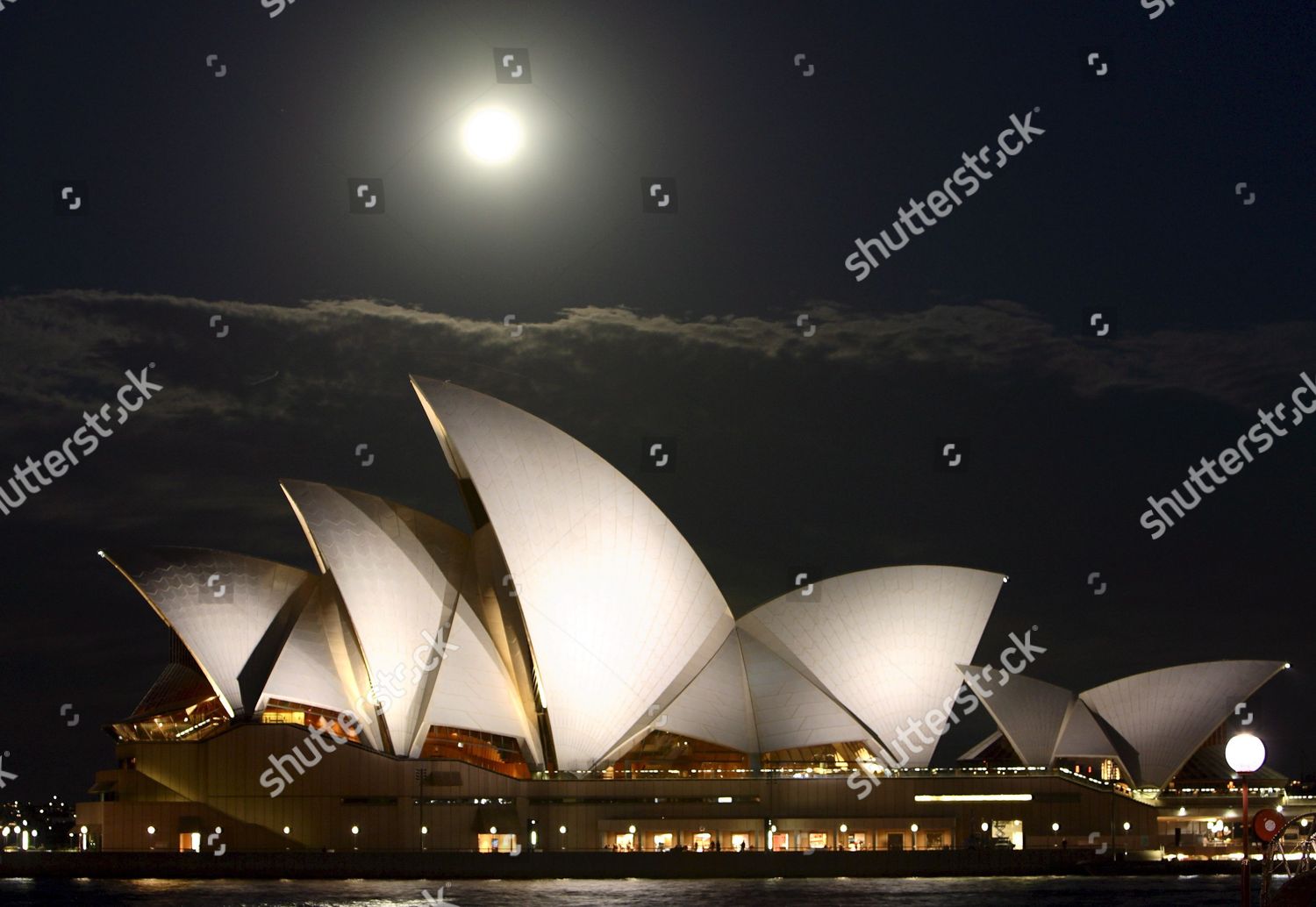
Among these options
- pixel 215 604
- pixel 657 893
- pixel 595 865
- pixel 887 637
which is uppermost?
pixel 215 604

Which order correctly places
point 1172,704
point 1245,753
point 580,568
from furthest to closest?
1. point 1172,704
2. point 580,568
3. point 1245,753

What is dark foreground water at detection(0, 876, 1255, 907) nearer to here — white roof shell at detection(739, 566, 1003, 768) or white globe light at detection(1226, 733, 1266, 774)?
white roof shell at detection(739, 566, 1003, 768)

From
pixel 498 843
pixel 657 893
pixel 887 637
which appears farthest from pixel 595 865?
pixel 887 637

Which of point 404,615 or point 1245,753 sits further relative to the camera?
point 404,615

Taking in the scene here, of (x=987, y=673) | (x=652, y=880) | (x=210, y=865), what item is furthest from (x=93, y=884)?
(x=987, y=673)

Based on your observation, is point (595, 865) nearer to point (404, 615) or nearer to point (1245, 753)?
point (404, 615)

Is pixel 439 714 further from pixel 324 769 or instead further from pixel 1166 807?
pixel 1166 807

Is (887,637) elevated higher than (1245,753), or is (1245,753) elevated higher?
(887,637)

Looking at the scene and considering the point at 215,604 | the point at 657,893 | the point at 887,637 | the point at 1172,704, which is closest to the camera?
the point at 657,893
